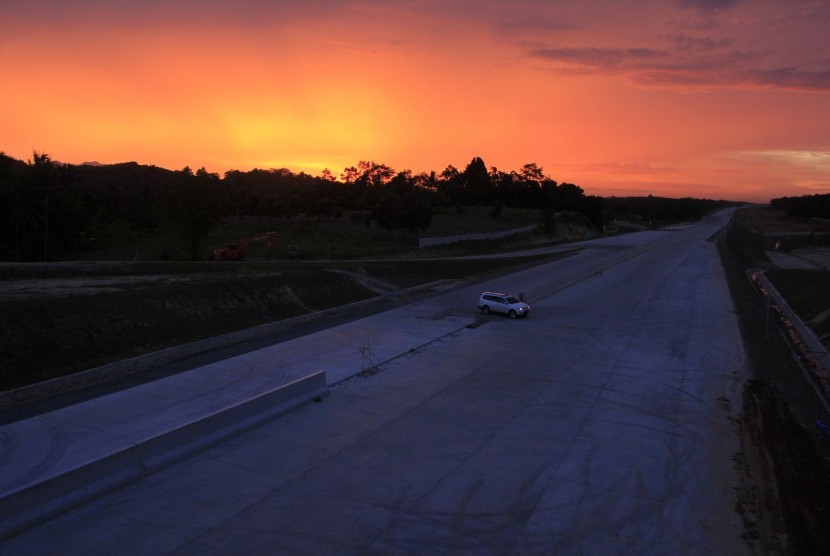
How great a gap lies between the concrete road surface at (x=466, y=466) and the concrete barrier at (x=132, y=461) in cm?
27

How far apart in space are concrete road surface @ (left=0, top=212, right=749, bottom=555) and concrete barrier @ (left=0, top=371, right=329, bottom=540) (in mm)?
267

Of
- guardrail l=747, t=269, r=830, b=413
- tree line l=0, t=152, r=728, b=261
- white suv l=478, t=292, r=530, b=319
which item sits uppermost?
tree line l=0, t=152, r=728, b=261

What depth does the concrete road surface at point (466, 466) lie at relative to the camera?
11359 mm

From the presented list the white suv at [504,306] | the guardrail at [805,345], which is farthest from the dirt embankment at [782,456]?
the white suv at [504,306]

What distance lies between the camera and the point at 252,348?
26984mm

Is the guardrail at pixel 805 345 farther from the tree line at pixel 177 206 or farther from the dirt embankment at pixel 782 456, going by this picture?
the tree line at pixel 177 206

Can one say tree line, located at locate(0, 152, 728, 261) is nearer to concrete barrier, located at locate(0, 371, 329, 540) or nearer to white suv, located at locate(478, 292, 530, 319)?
white suv, located at locate(478, 292, 530, 319)

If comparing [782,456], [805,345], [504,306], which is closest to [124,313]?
[504,306]

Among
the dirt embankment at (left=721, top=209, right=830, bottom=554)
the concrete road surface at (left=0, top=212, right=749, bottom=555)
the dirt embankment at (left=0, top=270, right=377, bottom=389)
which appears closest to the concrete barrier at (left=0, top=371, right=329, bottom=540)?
the concrete road surface at (left=0, top=212, right=749, bottom=555)

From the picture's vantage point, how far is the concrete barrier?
37.7 ft

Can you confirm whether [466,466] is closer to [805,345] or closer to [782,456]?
[782,456]

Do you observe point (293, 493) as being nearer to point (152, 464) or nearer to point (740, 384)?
point (152, 464)

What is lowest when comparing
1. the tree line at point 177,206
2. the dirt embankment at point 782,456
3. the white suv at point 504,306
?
the dirt embankment at point 782,456

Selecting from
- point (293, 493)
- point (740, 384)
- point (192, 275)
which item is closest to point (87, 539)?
point (293, 493)
